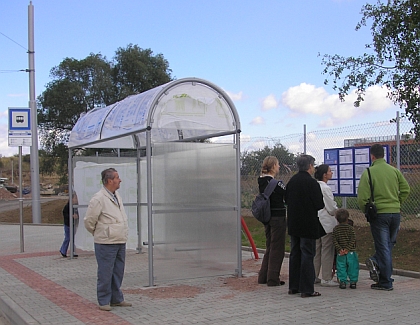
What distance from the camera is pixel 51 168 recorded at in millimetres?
32219

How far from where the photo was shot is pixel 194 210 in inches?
339

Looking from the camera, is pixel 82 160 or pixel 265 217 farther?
pixel 82 160

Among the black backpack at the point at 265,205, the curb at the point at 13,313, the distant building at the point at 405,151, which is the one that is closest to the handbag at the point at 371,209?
the black backpack at the point at 265,205

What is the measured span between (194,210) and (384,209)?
2961mm

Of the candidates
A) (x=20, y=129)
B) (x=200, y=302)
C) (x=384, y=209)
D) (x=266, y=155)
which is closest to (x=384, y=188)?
(x=384, y=209)

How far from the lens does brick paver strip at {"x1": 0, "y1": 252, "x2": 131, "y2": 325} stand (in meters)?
6.29

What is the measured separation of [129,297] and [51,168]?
2625cm

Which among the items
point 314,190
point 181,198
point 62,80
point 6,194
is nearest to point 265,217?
point 314,190

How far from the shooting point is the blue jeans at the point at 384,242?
23.7 feet

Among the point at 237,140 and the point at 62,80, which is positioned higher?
the point at 62,80

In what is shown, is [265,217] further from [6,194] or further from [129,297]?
[6,194]

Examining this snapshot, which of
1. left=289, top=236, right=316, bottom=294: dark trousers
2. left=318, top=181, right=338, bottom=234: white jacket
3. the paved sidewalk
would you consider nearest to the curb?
the paved sidewalk

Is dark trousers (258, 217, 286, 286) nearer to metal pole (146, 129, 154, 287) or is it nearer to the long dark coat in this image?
the long dark coat

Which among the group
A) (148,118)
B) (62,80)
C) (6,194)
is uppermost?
(62,80)
